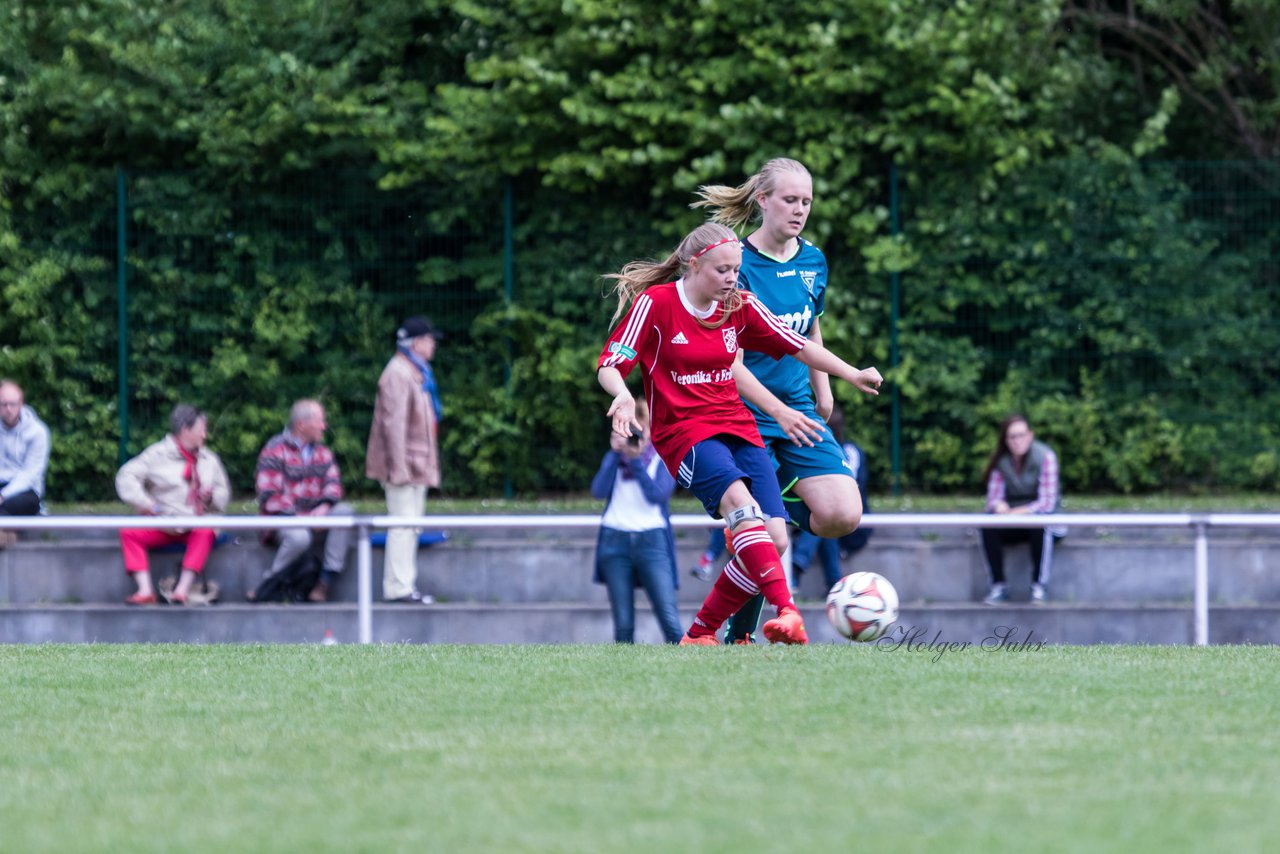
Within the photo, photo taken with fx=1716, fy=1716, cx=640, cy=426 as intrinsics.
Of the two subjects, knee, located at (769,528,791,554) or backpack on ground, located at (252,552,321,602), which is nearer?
knee, located at (769,528,791,554)

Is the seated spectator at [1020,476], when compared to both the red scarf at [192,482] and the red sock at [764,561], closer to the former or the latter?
the red sock at [764,561]

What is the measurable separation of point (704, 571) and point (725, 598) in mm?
4881

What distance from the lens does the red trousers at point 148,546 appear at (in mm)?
12453

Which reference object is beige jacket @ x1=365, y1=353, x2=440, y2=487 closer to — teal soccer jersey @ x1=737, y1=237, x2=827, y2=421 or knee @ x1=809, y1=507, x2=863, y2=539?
teal soccer jersey @ x1=737, y1=237, x2=827, y2=421

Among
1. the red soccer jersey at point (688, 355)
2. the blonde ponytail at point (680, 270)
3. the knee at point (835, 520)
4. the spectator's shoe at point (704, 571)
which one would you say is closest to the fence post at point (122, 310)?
the spectator's shoe at point (704, 571)

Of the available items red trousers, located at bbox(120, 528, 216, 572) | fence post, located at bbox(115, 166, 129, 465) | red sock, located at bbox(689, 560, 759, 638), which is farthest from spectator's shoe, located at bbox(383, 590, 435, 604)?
red sock, located at bbox(689, 560, 759, 638)

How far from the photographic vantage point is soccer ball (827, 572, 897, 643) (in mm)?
7262

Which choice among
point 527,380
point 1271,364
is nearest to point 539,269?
point 527,380

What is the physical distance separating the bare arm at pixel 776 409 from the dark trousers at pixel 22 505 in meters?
7.51

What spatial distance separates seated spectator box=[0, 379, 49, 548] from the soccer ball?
7876 mm

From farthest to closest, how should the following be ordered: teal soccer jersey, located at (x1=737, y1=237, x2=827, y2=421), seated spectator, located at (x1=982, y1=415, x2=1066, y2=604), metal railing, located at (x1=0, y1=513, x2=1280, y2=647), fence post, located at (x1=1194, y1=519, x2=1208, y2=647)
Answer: seated spectator, located at (x1=982, y1=415, x2=1066, y2=604), metal railing, located at (x1=0, y1=513, x2=1280, y2=647), fence post, located at (x1=1194, y1=519, x2=1208, y2=647), teal soccer jersey, located at (x1=737, y1=237, x2=827, y2=421)

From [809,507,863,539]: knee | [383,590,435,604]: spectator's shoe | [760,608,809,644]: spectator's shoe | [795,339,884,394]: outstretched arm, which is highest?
[795,339,884,394]: outstretched arm

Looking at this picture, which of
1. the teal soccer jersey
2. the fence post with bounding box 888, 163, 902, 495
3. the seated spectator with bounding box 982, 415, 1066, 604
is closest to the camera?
the teal soccer jersey

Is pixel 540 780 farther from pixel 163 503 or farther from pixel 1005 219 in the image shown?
pixel 1005 219
